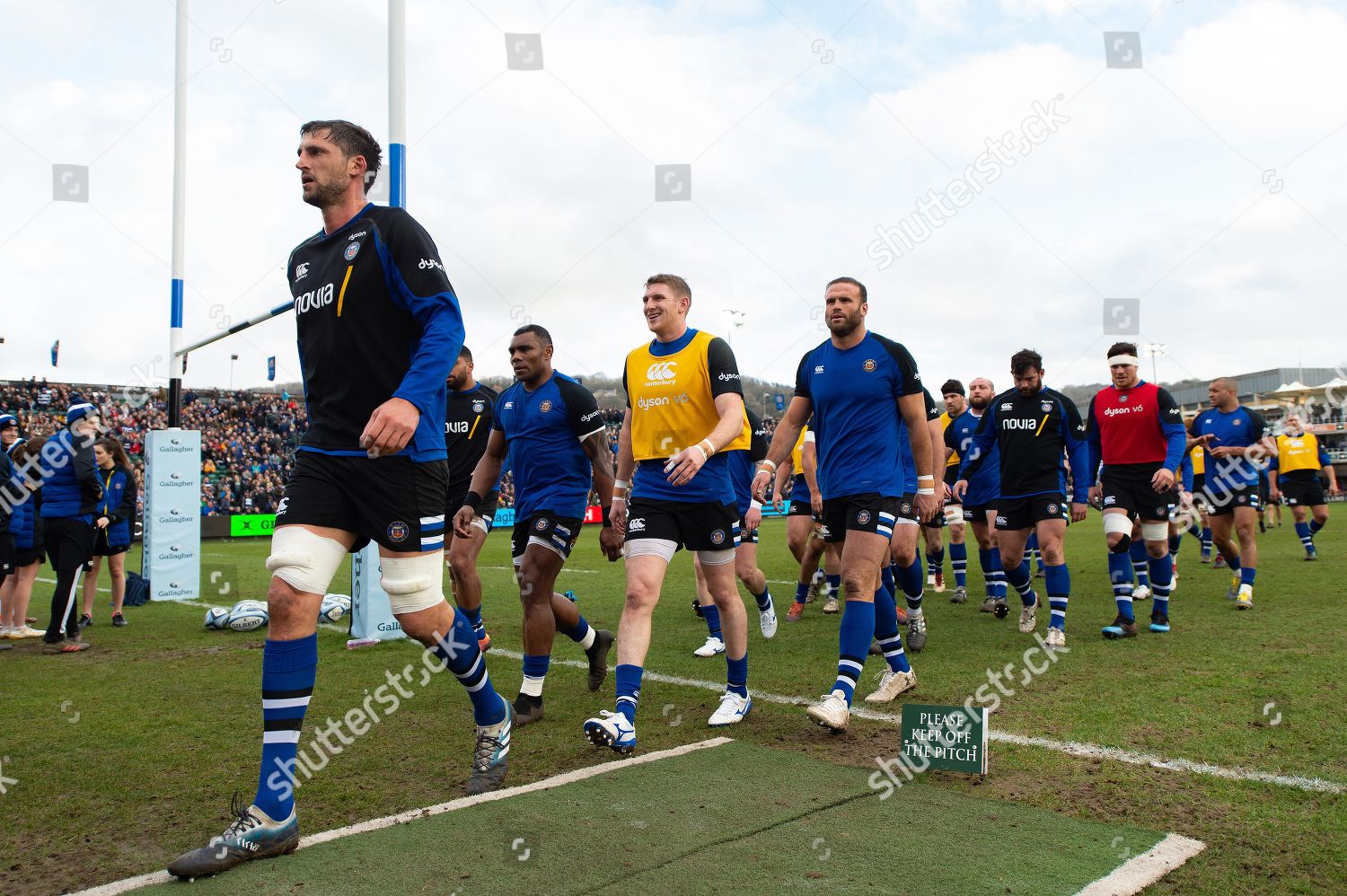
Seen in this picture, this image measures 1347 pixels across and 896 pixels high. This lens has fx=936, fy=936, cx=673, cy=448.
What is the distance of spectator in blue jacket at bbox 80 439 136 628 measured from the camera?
9961 mm

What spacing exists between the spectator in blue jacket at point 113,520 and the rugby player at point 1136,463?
382 inches

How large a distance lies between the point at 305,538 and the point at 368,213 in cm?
128

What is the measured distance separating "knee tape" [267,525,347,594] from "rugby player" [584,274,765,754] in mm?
1756

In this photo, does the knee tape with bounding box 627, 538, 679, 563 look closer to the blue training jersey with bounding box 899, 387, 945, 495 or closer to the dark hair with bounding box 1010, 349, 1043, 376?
the blue training jersey with bounding box 899, 387, 945, 495

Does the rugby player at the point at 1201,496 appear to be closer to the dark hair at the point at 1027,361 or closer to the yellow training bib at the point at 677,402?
the dark hair at the point at 1027,361

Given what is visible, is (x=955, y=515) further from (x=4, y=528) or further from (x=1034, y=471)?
(x=4, y=528)

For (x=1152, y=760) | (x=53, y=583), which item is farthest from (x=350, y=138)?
(x=53, y=583)

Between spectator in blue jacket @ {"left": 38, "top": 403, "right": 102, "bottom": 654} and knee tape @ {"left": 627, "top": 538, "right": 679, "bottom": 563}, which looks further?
spectator in blue jacket @ {"left": 38, "top": 403, "right": 102, "bottom": 654}

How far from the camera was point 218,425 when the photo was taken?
1452 inches

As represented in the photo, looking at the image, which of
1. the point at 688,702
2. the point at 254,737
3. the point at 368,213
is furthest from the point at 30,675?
the point at 368,213

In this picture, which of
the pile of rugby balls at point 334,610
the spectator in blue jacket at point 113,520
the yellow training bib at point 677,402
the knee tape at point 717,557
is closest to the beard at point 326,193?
the yellow training bib at point 677,402

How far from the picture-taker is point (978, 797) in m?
3.52

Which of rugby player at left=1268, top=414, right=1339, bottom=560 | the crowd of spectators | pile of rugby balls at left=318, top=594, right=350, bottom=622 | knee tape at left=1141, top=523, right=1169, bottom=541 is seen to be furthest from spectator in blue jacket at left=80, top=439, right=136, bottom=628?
the crowd of spectators

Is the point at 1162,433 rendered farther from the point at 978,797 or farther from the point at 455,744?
the point at 455,744
